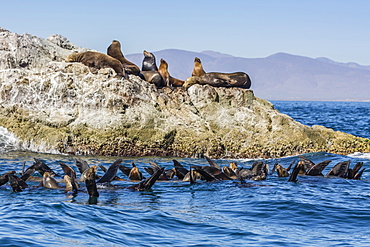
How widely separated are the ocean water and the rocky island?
4421 millimetres

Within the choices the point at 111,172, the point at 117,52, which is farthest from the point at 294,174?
the point at 117,52

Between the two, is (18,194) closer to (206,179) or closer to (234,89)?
(206,179)

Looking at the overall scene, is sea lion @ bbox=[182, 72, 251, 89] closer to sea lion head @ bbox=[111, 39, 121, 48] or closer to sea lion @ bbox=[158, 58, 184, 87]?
sea lion @ bbox=[158, 58, 184, 87]

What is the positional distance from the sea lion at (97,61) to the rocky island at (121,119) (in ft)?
1.40

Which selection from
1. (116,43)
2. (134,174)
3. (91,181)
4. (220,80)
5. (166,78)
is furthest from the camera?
(116,43)

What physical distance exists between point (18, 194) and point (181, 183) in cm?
298

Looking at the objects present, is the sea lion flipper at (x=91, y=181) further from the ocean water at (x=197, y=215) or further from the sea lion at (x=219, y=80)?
the sea lion at (x=219, y=80)

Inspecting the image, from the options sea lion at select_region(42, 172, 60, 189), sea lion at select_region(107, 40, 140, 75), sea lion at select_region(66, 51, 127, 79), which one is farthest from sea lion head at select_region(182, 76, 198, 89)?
sea lion at select_region(42, 172, 60, 189)

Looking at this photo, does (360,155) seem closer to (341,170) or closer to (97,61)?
(341,170)

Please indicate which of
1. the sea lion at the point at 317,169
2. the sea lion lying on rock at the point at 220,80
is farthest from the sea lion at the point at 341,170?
the sea lion lying on rock at the point at 220,80

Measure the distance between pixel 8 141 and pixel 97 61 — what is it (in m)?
3.56

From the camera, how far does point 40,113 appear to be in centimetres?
1438

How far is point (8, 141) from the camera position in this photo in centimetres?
1409

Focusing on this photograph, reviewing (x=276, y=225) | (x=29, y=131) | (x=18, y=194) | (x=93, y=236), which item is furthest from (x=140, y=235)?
(x=29, y=131)
